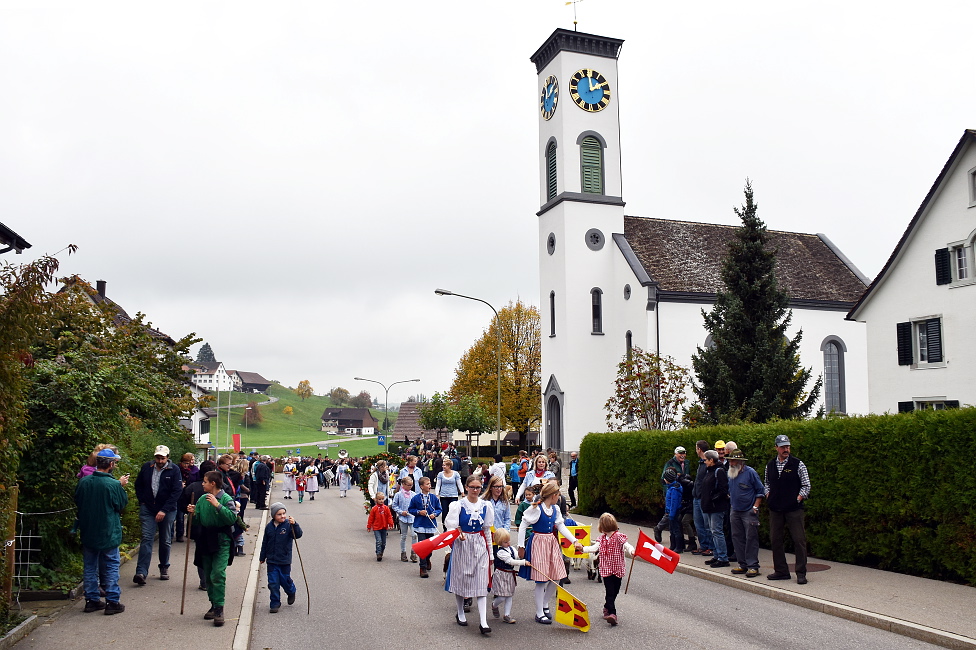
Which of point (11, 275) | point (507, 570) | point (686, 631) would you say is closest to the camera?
point (11, 275)

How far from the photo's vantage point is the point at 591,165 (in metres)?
41.9

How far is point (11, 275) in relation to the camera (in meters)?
7.33

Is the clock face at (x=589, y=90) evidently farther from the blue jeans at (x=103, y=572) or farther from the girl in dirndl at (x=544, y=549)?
the blue jeans at (x=103, y=572)

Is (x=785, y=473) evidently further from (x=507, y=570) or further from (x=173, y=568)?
(x=173, y=568)

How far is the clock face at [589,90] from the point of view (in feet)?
138

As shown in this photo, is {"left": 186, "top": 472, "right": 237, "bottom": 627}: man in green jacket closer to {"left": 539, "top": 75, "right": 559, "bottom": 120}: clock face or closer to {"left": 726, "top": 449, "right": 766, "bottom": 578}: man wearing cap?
{"left": 726, "top": 449, "right": 766, "bottom": 578}: man wearing cap

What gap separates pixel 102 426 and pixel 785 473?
958 cm

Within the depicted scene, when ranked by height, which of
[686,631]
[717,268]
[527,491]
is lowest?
[686,631]

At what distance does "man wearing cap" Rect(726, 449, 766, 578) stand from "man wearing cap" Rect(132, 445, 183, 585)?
7.87m

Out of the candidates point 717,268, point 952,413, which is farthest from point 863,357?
point 952,413

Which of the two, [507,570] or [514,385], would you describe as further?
[514,385]

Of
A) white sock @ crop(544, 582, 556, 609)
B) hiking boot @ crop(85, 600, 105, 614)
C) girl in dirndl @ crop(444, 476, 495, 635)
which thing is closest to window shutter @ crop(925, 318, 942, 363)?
white sock @ crop(544, 582, 556, 609)

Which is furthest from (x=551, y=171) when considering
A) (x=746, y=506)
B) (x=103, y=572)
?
(x=103, y=572)

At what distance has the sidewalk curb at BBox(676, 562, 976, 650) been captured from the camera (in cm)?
801
